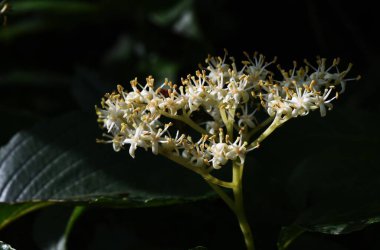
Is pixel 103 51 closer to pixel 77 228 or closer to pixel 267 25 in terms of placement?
pixel 267 25

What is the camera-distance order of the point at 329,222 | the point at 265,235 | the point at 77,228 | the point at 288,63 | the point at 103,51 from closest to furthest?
the point at 329,222, the point at 265,235, the point at 77,228, the point at 288,63, the point at 103,51

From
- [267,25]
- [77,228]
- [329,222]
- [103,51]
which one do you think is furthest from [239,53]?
[329,222]

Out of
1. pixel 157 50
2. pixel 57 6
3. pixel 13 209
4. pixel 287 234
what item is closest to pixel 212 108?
pixel 287 234

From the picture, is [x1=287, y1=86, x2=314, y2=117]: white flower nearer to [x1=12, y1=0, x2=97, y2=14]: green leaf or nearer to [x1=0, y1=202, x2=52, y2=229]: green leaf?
[x1=0, y1=202, x2=52, y2=229]: green leaf

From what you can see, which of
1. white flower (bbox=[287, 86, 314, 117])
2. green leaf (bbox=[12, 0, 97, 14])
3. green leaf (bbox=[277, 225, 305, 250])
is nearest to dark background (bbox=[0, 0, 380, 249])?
green leaf (bbox=[12, 0, 97, 14])

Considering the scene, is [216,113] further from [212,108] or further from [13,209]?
[13,209]

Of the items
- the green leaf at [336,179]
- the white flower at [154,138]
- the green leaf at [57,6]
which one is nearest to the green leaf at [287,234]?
the green leaf at [336,179]
